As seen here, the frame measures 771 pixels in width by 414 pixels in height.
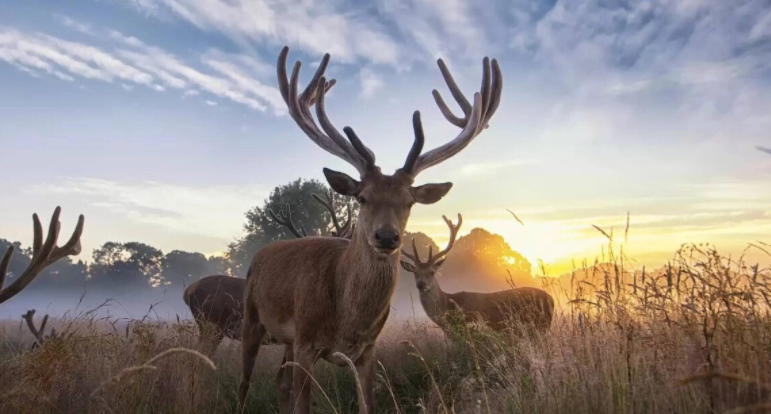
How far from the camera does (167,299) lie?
63.1 metres

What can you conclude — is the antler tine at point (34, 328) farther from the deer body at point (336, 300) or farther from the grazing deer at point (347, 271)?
the deer body at point (336, 300)

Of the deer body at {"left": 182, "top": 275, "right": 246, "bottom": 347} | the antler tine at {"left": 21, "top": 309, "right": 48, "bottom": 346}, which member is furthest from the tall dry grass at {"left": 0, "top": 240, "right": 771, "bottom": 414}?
the antler tine at {"left": 21, "top": 309, "right": 48, "bottom": 346}

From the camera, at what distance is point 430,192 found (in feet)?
17.3

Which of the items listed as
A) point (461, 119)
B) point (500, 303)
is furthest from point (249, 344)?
point (500, 303)

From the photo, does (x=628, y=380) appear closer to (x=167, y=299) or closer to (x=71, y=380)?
(x=71, y=380)

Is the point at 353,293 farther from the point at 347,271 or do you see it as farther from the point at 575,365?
the point at 575,365

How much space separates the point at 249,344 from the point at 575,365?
3801mm

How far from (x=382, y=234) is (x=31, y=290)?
94307mm

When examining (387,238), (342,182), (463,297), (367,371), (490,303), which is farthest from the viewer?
(463,297)

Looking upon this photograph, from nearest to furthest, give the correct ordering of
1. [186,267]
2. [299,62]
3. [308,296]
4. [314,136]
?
[308,296], [314,136], [299,62], [186,267]

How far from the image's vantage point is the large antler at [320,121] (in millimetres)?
5238

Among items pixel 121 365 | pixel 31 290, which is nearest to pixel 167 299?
pixel 31 290

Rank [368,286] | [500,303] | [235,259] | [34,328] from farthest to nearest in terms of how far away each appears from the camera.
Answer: [235,259], [500,303], [34,328], [368,286]

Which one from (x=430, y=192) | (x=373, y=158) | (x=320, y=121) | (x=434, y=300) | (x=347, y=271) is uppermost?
(x=320, y=121)
